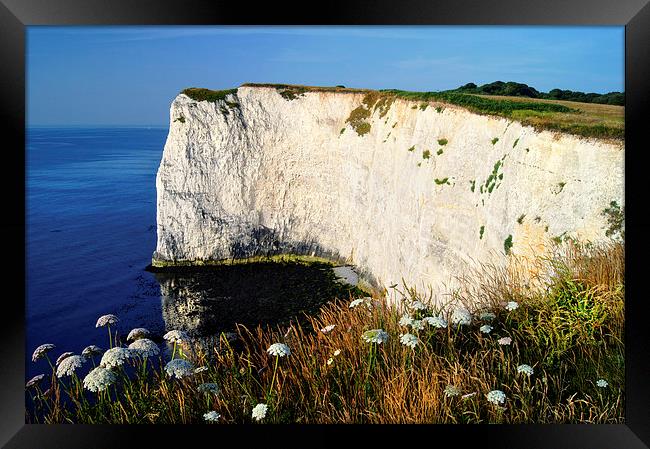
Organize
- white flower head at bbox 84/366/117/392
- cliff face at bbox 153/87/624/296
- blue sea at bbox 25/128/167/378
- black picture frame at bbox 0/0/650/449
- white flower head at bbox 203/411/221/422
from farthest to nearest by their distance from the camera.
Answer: blue sea at bbox 25/128/167/378, cliff face at bbox 153/87/624/296, black picture frame at bbox 0/0/650/449, white flower head at bbox 203/411/221/422, white flower head at bbox 84/366/117/392

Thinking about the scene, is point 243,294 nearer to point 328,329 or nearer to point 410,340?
point 328,329

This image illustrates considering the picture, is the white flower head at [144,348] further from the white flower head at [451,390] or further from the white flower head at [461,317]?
the white flower head at [461,317]

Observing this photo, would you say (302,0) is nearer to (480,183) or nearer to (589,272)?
(589,272)

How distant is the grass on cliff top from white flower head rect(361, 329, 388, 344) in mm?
28

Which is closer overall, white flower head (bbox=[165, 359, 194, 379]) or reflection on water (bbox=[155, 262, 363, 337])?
white flower head (bbox=[165, 359, 194, 379])

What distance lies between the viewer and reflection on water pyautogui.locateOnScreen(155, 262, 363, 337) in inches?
1009

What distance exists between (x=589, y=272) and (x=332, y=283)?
83.5 feet

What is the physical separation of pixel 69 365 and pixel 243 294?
25.6m

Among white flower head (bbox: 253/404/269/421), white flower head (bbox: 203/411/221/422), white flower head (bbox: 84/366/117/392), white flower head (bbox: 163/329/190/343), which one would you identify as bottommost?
white flower head (bbox: 203/411/221/422)

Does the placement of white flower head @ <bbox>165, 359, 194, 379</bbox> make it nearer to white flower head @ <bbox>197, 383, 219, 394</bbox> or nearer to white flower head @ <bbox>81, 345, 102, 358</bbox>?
white flower head @ <bbox>197, 383, 219, 394</bbox>

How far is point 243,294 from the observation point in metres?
29.1

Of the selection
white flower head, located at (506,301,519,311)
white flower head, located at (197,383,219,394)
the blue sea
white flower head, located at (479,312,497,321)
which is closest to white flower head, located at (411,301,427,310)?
white flower head, located at (479,312,497,321)

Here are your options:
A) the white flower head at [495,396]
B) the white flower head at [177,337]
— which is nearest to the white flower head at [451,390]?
the white flower head at [495,396]

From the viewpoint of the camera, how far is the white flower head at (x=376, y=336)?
12.6 feet
